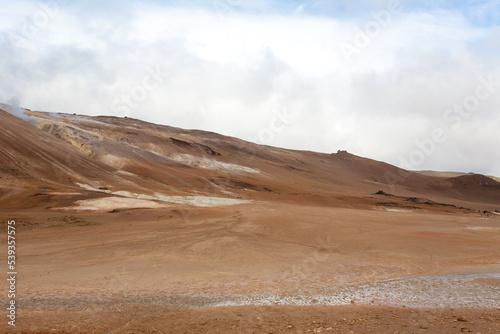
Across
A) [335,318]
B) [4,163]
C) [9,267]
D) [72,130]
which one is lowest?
[9,267]

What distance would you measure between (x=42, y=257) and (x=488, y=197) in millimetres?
85412

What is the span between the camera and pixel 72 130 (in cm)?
5947

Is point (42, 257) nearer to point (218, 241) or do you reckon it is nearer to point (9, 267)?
point (9, 267)

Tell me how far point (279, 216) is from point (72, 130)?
44.4 metres

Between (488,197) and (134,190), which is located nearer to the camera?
(134,190)

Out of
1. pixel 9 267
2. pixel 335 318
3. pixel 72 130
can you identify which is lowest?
pixel 9 267

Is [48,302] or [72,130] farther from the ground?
[72,130]

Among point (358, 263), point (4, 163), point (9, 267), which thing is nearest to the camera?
point (9, 267)

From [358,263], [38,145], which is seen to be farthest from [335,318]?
[38,145]

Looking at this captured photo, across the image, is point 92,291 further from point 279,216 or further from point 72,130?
point 72,130

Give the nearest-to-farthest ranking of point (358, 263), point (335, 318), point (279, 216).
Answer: point (335, 318) < point (358, 263) < point (279, 216)

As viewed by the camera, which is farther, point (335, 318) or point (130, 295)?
point (130, 295)

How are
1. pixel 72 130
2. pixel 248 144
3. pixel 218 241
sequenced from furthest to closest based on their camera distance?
1. pixel 248 144
2. pixel 72 130
3. pixel 218 241

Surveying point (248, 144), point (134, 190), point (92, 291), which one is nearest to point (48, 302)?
point (92, 291)
